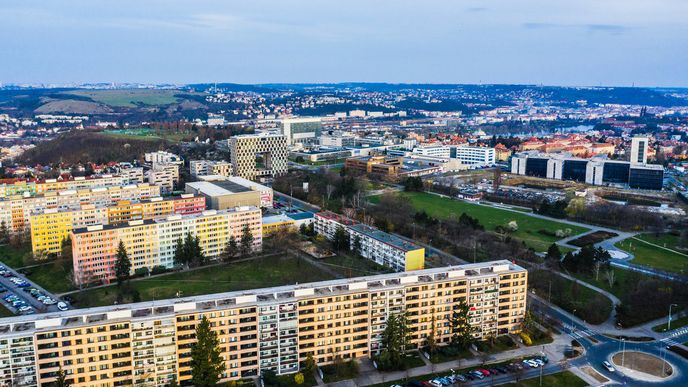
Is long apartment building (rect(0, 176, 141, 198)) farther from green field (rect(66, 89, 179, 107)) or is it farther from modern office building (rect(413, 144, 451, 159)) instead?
green field (rect(66, 89, 179, 107))

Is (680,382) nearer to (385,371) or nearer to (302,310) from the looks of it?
(385,371)

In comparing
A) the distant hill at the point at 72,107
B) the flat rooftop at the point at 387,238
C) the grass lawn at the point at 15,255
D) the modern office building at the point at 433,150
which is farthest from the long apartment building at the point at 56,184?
the distant hill at the point at 72,107

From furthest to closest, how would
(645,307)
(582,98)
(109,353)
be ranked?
(582,98), (645,307), (109,353)

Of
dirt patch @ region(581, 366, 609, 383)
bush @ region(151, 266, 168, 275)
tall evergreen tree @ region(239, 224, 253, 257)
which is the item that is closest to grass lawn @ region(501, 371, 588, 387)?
dirt patch @ region(581, 366, 609, 383)

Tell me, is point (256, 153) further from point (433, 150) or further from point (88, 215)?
point (88, 215)

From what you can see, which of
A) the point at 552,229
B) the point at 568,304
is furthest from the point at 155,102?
the point at 568,304

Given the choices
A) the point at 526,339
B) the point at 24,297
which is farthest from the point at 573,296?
the point at 24,297
